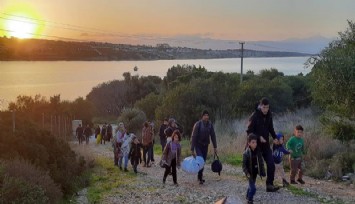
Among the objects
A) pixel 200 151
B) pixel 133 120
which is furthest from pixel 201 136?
pixel 133 120

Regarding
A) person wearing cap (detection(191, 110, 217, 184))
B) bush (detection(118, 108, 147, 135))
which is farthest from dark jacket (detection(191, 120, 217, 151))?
bush (detection(118, 108, 147, 135))

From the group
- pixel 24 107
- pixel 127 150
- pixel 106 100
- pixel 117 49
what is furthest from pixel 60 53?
pixel 127 150

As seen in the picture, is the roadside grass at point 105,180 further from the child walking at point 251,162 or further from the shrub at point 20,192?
the child walking at point 251,162

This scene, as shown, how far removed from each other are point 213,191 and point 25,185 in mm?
4721

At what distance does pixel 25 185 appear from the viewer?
9.48m

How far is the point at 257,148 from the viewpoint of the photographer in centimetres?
1058

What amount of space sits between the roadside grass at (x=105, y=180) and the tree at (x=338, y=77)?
613 cm

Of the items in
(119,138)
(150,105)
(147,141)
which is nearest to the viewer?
(119,138)

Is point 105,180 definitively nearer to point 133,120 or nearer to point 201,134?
point 201,134

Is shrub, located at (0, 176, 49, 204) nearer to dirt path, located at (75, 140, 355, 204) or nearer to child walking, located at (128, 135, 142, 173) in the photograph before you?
dirt path, located at (75, 140, 355, 204)

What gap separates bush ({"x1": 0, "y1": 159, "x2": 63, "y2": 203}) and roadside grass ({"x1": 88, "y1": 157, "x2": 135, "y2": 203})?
5.89 ft

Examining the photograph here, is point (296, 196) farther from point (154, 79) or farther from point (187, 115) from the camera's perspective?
point (154, 79)

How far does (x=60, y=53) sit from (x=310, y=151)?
1530 inches

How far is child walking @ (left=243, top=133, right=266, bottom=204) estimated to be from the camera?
33.4ft
